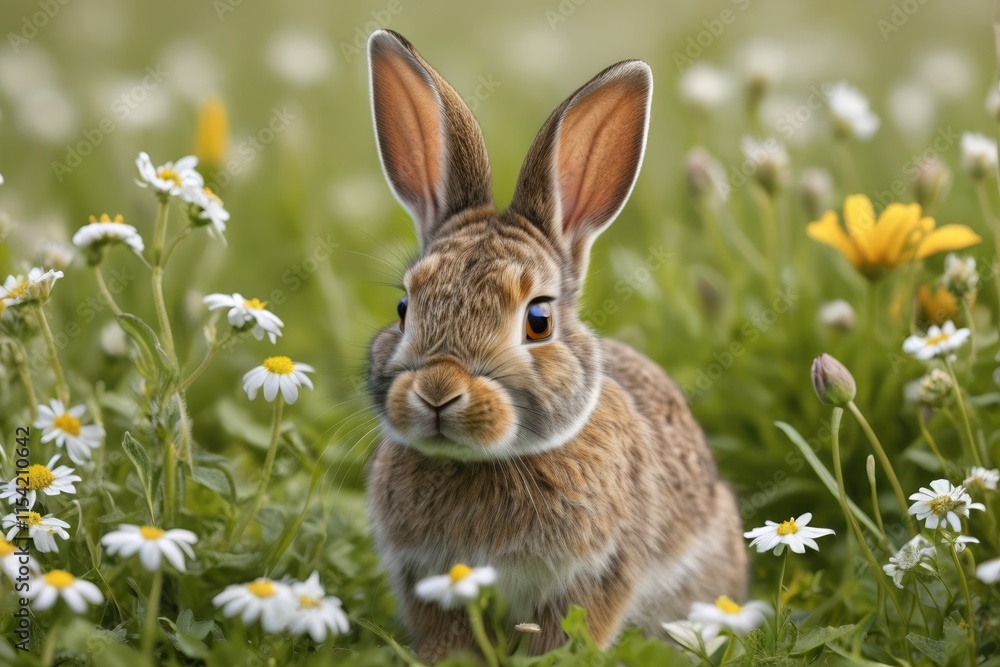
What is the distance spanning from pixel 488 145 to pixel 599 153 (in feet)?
8.78

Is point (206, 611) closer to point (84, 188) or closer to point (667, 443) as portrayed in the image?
point (667, 443)

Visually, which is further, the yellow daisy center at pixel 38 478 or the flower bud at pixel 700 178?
the flower bud at pixel 700 178

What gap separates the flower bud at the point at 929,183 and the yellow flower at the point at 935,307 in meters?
0.35

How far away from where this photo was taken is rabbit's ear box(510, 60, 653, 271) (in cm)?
314

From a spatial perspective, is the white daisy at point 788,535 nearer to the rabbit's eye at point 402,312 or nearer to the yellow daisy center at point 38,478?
the rabbit's eye at point 402,312

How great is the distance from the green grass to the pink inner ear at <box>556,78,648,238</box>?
1.74 ft

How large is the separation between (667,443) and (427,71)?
4.57 feet

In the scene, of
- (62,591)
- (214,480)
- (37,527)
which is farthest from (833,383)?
(37,527)

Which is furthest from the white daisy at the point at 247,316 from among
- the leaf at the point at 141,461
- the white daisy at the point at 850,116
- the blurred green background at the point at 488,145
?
the white daisy at the point at 850,116

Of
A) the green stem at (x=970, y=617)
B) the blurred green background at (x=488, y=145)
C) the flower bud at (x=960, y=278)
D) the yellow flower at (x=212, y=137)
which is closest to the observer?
the green stem at (x=970, y=617)

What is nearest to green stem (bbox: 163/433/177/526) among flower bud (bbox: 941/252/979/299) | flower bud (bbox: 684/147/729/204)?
flower bud (bbox: 941/252/979/299)

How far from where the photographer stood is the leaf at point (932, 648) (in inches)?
114

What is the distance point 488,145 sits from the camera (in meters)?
5.91

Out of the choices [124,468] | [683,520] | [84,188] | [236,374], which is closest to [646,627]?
[683,520]
